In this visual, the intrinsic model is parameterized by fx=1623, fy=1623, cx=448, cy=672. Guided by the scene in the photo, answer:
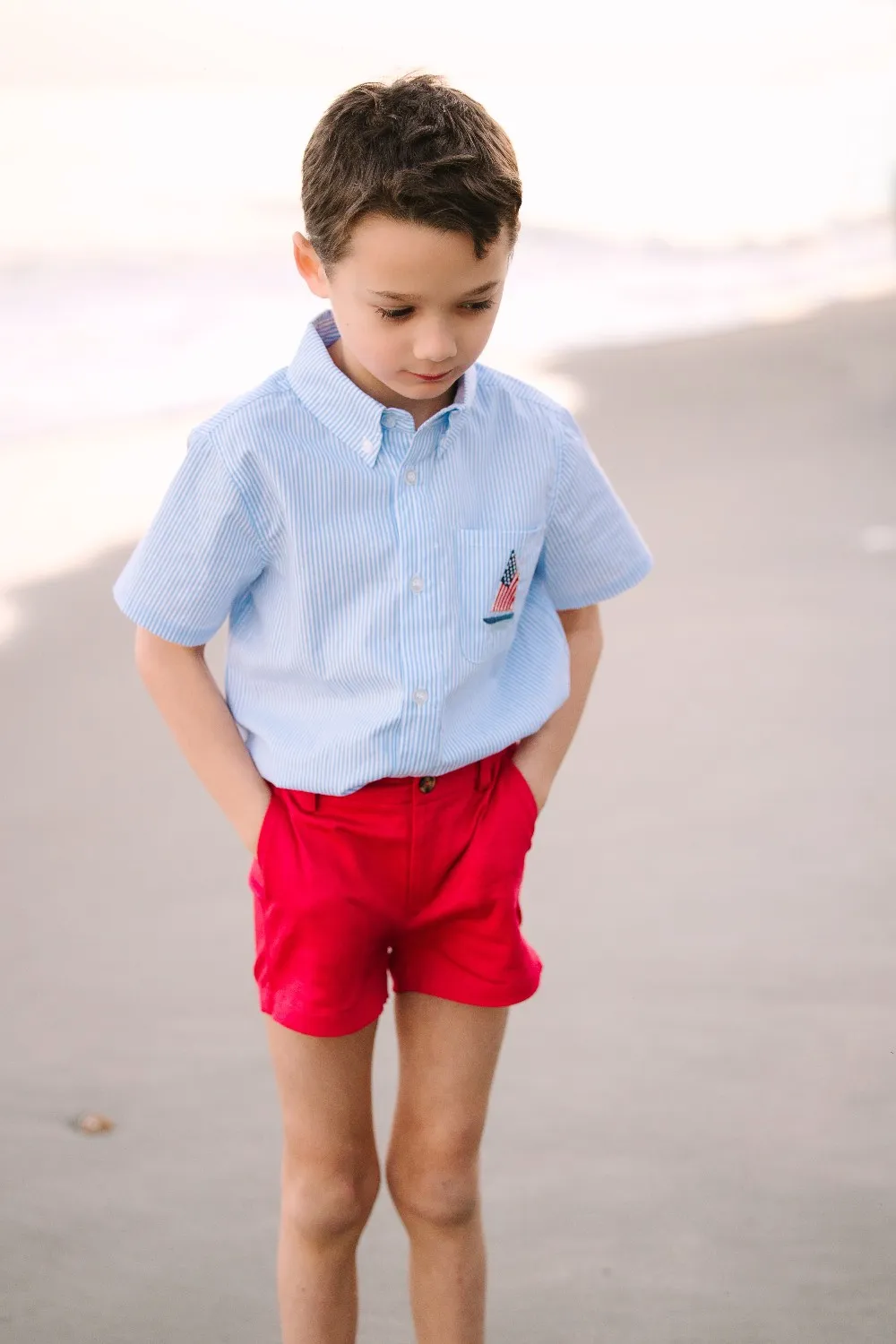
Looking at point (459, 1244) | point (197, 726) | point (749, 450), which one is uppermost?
point (197, 726)

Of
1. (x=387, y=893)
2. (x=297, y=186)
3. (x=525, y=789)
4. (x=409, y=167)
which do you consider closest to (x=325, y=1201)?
(x=387, y=893)

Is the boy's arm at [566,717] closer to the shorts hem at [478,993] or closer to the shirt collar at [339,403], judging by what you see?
the shorts hem at [478,993]

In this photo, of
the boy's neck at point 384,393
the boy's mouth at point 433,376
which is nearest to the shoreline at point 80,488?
the boy's neck at point 384,393

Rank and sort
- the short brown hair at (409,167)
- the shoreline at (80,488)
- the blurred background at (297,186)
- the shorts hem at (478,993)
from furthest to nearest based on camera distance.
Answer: the blurred background at (297,186) → the shoreline at (80,488) → the shorts hem at (478,993) → the short brown hair at (409,167)

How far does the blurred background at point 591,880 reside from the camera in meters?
1.92

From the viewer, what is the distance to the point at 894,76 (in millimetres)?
13797

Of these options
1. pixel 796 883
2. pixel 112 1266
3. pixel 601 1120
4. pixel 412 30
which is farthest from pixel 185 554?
pixel 412 30

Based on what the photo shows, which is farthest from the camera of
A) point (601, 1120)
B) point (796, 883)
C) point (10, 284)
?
point (10, 284)

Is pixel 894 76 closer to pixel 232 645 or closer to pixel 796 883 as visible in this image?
pixel 796 883

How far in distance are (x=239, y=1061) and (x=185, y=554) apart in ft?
3.83

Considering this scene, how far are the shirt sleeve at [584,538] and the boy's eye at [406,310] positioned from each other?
0.19 meters

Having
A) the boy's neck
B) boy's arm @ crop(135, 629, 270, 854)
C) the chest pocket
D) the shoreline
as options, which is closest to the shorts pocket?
the chest pocket

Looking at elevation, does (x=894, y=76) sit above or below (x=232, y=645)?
below

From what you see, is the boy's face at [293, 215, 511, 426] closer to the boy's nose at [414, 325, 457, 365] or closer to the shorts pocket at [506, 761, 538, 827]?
the boy's nose at [414, 325, 457, 365]
